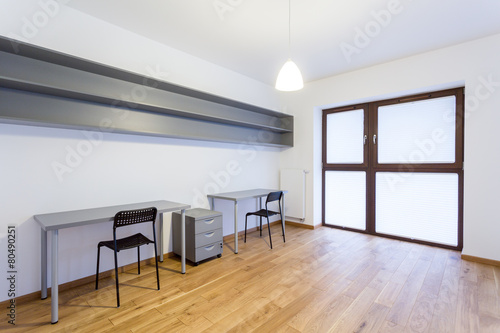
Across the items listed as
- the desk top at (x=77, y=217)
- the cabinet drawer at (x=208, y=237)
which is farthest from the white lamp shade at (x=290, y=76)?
the cabinet drawer at (x=208, y=237)

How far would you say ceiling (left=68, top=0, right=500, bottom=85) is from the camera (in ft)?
7.89

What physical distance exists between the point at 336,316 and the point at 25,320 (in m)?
2.57

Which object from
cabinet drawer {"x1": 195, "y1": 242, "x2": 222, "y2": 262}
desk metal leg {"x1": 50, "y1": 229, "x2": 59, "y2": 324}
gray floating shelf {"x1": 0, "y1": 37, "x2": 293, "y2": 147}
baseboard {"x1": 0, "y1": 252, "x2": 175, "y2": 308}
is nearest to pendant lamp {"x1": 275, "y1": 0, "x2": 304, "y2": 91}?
gray floating shelf {"x1": 0, "y1": 37, "x2": 293, "y2": 147}

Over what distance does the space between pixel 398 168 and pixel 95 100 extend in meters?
4.41

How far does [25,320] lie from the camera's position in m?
1.95

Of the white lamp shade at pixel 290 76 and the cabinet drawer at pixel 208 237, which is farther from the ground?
the white lamp shade at pixel 290 76

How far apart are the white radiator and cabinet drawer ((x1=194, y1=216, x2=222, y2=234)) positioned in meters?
2.05

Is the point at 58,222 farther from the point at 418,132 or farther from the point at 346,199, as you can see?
the point at 418,132

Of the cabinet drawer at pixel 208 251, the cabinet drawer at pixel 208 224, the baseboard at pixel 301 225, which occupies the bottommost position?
the baseboard at pixel 301 225

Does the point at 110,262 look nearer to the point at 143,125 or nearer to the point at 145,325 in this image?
the point at 145,325

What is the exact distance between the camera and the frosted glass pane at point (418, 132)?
3529 mm

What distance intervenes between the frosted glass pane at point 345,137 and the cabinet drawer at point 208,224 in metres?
2.72

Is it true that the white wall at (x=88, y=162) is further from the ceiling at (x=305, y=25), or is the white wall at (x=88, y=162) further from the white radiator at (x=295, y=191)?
the white radiator at (x=295, y=191)

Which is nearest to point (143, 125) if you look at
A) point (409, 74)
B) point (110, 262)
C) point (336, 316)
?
point (110, 262)
